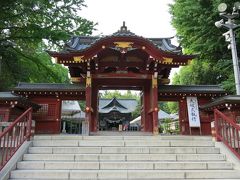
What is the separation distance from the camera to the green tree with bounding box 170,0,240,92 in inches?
746

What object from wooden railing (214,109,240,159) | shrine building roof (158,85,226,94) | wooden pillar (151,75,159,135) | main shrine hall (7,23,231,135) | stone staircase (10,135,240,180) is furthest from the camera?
shrine building roof (158,85,226,94)

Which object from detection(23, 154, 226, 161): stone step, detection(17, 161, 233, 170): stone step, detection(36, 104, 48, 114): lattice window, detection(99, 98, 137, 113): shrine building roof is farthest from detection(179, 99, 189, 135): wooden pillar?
detection(99, 98, 137, 113): shrine building roof

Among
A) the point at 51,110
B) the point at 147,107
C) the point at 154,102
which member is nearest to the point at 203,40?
the point at 147,107

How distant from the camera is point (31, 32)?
16688mm

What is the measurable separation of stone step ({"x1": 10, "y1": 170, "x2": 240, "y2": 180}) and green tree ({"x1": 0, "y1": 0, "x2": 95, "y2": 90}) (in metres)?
11.0

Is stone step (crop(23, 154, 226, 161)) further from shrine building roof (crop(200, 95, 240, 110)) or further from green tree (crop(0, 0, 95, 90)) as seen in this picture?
green tree (crop(0, 0, 95, 90))

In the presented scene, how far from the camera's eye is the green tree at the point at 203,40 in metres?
18.9

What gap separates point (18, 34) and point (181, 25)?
504 inches

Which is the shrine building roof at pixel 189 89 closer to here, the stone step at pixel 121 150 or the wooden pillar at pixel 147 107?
the wooden pillar at pixel 147 107

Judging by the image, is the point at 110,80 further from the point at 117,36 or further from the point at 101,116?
the point at 101,116

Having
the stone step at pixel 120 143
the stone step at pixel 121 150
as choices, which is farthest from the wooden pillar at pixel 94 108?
the stone step at pixel 121 150

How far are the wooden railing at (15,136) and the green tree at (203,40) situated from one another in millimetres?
12969

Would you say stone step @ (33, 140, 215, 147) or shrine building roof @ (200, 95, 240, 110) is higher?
shrine building roof @ (200, 95, 240, 110)

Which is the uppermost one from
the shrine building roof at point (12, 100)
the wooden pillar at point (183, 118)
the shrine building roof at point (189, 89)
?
the shrine building roof at point (189, 89)
